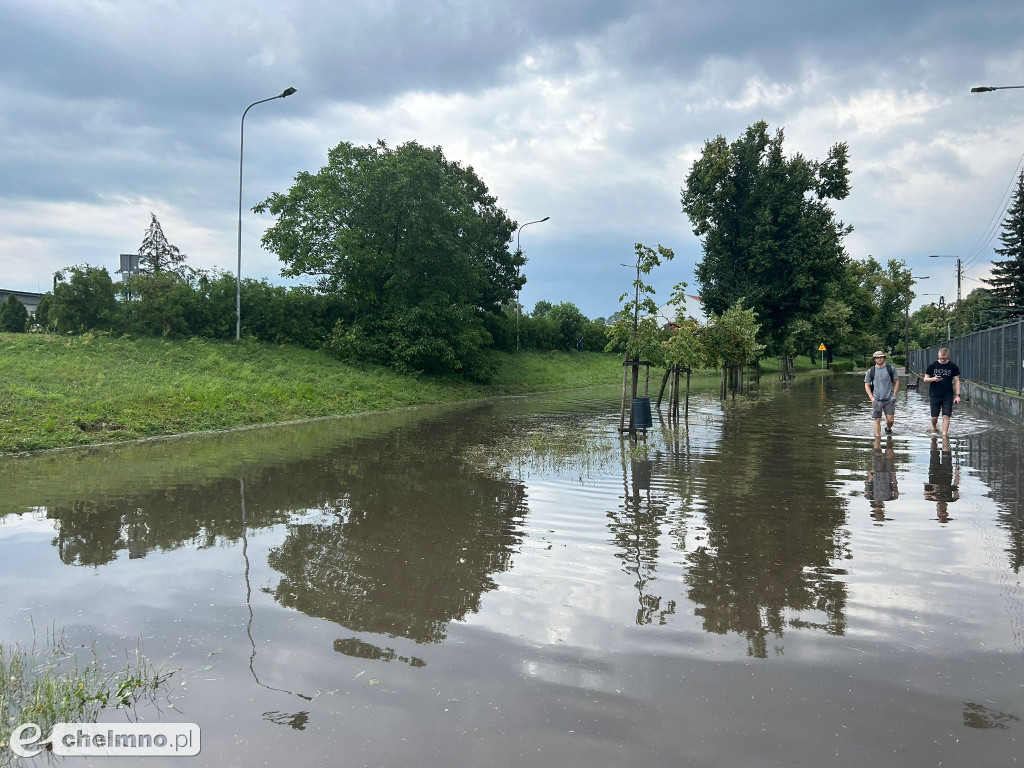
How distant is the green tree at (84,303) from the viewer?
83.4 feet

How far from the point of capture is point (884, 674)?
13.4ft

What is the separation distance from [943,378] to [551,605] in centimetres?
1270

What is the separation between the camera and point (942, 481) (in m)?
10.3

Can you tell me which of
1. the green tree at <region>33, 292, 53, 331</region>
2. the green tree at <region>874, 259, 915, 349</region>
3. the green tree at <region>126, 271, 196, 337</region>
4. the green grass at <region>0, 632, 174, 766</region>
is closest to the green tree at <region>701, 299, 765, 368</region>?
the green tree at <region>126, 271, 196, 337</region>

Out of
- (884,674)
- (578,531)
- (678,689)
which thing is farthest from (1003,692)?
(578,531)

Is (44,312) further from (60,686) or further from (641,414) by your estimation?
(60,686)

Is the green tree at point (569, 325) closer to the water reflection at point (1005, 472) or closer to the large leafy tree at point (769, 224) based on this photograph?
the large leafy tree at point (769, 224)

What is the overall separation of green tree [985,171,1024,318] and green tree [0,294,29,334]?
2513 inches

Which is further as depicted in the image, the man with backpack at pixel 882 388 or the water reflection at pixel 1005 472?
the man with backpack at pixel 882 388

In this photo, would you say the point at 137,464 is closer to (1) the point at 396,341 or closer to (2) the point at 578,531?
(2) the point at 578,531

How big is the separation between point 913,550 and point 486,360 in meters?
30.6

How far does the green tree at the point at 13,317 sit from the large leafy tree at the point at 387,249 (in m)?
10.2

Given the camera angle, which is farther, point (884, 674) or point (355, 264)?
point (355, 264)

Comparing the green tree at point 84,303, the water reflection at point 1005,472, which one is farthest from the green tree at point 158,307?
the water reflection at point 1005,472
